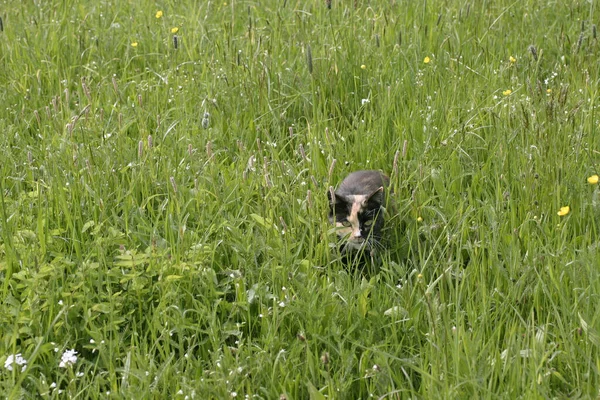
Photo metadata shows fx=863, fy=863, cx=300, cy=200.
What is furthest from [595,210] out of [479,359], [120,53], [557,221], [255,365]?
[120,53]

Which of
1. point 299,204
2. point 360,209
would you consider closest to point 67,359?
point 299,204

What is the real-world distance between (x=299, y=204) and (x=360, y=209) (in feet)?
1.05

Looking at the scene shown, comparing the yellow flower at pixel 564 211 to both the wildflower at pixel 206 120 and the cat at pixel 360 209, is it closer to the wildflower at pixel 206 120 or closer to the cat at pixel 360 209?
the cat at pixel 360 209

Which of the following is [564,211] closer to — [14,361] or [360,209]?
[360,209]

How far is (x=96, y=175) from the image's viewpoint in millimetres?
4172

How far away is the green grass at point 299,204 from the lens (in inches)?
121

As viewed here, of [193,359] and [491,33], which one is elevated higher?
[491,33]

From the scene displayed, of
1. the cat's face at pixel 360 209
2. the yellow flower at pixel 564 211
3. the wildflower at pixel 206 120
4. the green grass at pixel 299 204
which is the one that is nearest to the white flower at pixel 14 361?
the green grass at pixel 299 204

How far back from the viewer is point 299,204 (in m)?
4.03

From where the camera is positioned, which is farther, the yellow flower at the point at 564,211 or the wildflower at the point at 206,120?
the wildflower at the point at 206,120

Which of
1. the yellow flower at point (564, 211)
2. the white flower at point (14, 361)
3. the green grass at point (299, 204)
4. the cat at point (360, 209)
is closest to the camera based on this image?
the white flower at point (14, 361)

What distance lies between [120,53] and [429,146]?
250cm

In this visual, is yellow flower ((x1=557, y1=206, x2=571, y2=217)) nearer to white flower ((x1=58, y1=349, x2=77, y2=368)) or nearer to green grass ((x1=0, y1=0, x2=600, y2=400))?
green grass ((x1=0, y1=0, x2=600, y2=400))

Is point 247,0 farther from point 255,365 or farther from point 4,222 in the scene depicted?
point 255,365
